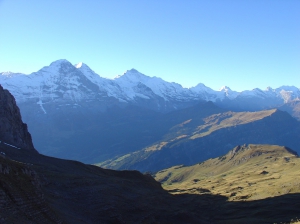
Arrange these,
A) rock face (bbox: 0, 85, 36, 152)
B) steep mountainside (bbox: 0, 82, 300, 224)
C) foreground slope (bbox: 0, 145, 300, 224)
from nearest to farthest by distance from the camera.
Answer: steep mountainside (bbox: 0, 82, 300, 224)
foreground slope (bbox: 0, 145, 300, 224)
rock face (bbox: 0, 85, 36, 152)

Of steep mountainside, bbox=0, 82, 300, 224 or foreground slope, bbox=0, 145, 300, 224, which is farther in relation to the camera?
foreground slope, bbox=0, 145, 300, 224

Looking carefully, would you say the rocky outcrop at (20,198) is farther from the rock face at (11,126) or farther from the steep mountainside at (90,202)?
the rock face at (11,126)

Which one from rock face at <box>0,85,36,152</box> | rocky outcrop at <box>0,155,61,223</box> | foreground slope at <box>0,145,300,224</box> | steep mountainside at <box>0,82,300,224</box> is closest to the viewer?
rocky outcrop at <box>0,155,61,223</box>

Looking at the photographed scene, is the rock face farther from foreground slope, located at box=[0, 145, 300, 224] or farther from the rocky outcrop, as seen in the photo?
the rocky outcrop

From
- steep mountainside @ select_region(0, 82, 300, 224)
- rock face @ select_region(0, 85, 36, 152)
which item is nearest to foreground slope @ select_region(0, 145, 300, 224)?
steep mountainside @ select_region(0, 82, 300, 224)

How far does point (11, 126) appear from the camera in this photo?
501 ft

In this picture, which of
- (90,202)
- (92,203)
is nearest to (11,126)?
(90,202)

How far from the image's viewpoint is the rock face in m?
145


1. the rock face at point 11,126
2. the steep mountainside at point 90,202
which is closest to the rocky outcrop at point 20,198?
the steep mountainside at point 90,202

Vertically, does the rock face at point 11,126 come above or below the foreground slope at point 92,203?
above

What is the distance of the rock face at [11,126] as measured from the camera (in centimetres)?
14475

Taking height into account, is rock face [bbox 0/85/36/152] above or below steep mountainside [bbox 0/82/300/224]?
above

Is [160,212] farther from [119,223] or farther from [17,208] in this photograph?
[17,208]

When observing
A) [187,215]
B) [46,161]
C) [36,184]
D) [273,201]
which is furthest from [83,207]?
[273,201]
